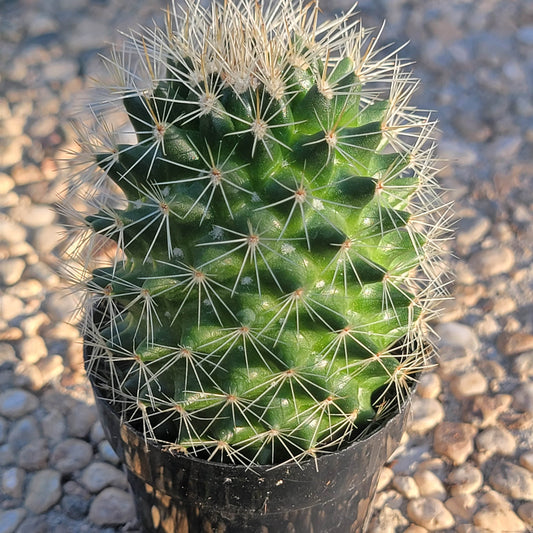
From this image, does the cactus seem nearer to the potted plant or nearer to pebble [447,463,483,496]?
the potted plant

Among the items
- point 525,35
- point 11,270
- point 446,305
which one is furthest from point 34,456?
point 525,35

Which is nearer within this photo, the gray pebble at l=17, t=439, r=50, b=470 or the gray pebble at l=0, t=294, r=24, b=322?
the gray pebble at l=17, t=439, r=50, b=470

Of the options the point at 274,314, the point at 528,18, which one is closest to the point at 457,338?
the point at 274,314

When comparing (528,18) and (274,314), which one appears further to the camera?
(528,18)

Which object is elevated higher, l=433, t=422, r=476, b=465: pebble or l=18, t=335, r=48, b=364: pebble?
l=433, t=422, r=476, b=465: pebble

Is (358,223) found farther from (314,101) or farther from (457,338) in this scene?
(457,338)

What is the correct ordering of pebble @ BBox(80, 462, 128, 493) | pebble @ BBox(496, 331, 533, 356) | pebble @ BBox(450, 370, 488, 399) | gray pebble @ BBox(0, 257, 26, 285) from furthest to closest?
gray pebble @ BBox(0, 257, 26, 285) → pebble @ BBox(496, 331, 533, 356) → pebble @ BBox(450, 370, 488, 399) → pebble @ BBox(80, 462, 128, 493)

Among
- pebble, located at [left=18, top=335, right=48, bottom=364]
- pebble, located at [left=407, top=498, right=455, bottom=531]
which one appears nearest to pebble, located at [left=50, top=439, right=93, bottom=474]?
pebble, located at [left=18, top=335, right=48, bottom=364]

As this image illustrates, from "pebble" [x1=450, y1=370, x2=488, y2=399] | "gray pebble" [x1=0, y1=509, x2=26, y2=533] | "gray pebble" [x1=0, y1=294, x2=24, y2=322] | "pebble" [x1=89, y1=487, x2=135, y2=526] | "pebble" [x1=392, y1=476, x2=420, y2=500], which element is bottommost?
"gray pebble" [x1=0, y1=294, x2=24, y2=322]
